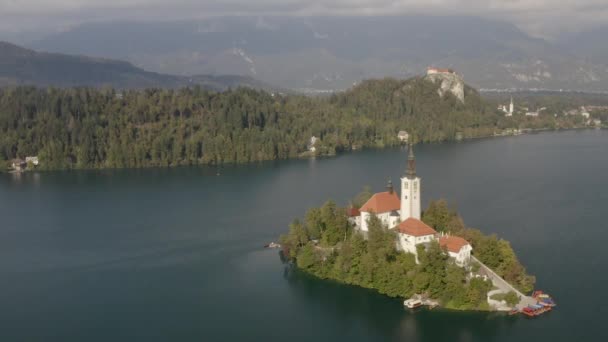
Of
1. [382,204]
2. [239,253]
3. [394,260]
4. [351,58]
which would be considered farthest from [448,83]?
[351,58]

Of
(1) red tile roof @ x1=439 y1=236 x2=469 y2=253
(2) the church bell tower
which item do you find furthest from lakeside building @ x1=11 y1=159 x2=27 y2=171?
(1) red tile roof @ x1=439 y1=236 x2=469 y2=253

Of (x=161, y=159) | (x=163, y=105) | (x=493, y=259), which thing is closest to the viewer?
(x=493, y=259)

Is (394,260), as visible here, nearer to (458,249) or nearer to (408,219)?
Result: (408,219)

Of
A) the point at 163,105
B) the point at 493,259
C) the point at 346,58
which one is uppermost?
the point at 346,58

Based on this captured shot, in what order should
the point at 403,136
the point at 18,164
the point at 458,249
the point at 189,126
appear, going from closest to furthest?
the point at 458,249, the point at 18,164, the point at 189,126, the point at 403,136

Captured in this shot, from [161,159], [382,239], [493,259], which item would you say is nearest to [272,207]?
[382,239]

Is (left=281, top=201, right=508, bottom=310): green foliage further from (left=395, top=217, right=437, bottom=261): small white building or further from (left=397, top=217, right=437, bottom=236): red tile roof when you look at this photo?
(left=397, top=217, right=437, bottom=236): red tile roof

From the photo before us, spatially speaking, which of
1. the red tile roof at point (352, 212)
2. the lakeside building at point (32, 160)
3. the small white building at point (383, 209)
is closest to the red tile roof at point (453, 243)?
the small white building at point (383, 209)

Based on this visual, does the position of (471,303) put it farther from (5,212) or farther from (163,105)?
(163,105)
